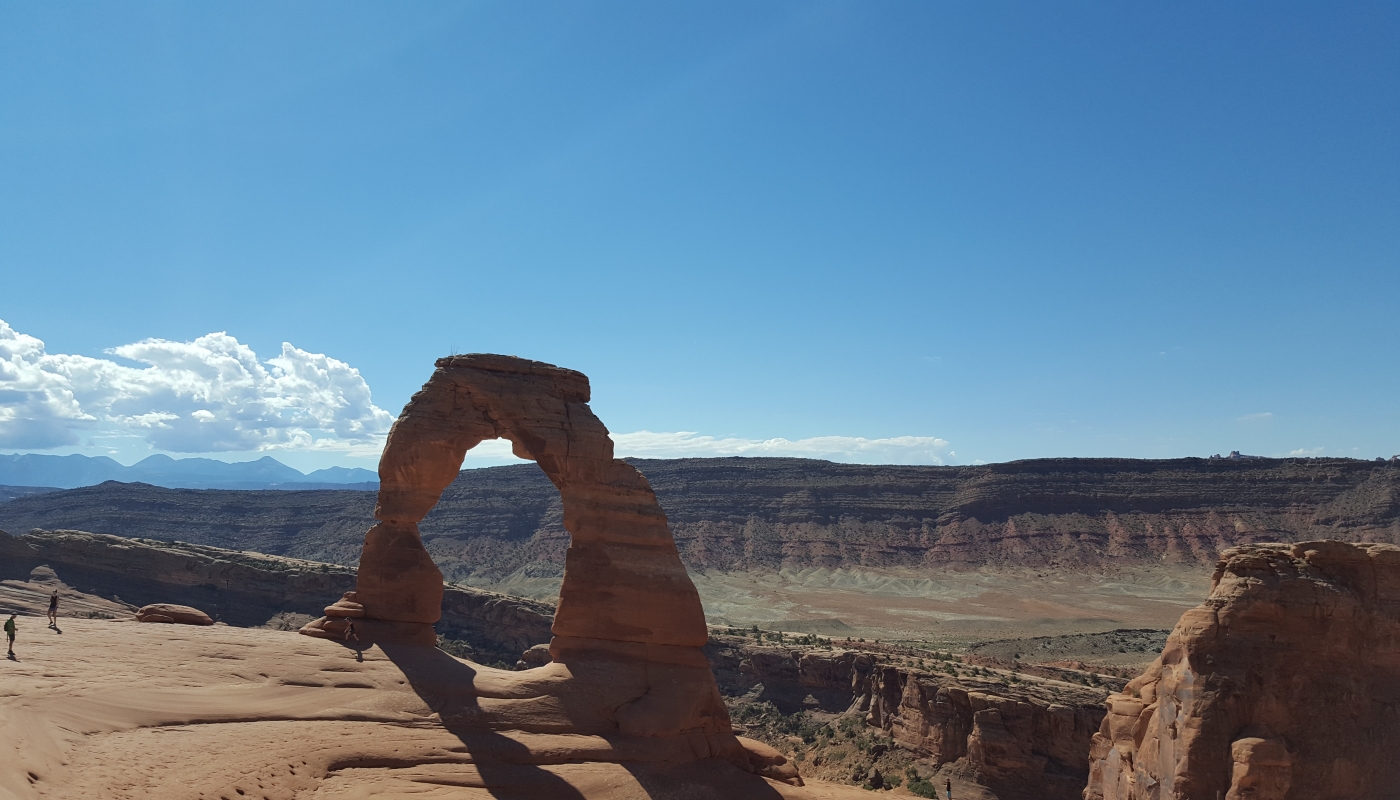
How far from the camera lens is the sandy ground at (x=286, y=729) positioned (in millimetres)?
→ 12852

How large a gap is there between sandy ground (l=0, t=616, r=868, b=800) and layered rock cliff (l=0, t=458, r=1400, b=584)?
64.3 meters

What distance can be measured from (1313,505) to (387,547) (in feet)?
309

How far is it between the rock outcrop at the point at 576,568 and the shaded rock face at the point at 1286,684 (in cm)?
963

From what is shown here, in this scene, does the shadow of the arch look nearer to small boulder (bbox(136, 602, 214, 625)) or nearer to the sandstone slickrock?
small boulder (bbox(136, 602, 214, 625))

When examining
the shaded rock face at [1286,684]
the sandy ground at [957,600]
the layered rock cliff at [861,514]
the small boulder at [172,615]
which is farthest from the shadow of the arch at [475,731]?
the layered rock cliff at [861,514]

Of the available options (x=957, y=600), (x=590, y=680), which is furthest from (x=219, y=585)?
(x=957, y=600)

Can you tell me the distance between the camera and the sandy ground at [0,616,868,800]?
42.2 feet

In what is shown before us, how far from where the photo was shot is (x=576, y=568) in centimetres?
2038

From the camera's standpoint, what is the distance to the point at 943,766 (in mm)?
27062

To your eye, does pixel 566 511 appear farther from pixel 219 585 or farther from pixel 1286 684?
pixel 219 585

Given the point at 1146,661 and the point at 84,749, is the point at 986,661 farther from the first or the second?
the point at 84,749

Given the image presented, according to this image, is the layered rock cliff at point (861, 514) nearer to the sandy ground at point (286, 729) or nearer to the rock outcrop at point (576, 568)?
the rock outcrop at point (576, 568)

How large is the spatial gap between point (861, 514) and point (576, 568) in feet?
259

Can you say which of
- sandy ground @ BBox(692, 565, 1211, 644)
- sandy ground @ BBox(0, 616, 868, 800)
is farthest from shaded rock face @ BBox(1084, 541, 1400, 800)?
sandy ground @ BBox(692, 565, 1211, 644)
